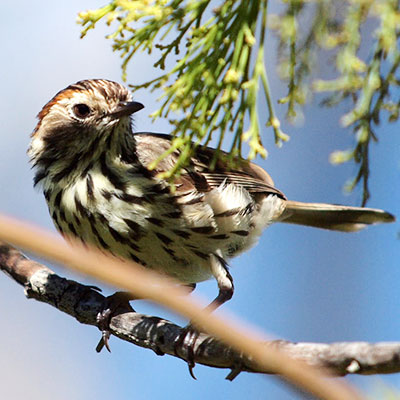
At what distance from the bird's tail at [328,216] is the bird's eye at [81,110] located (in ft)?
4.63

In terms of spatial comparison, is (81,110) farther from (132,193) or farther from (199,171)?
(199,171)

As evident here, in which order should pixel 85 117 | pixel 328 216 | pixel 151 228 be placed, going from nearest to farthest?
pixel 151 228 → pixel 85 117 → pixel 328 216

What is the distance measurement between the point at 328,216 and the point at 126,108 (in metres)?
1.61

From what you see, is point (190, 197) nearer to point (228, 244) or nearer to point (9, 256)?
Result: point (228, 244)

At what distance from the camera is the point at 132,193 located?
10.7ft

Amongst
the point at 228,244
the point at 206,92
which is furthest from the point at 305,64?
the point at 228,244

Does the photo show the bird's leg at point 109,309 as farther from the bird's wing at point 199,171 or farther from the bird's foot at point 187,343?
the bird's wing at point 199,171

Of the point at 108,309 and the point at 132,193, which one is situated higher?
the point at 132,193

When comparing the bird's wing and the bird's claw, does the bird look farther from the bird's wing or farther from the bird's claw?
the bird's claw

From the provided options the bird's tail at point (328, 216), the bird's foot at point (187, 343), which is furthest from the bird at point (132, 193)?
the bird's foot at point (187, 343)

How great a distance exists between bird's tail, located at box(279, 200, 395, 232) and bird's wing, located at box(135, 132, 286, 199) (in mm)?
264

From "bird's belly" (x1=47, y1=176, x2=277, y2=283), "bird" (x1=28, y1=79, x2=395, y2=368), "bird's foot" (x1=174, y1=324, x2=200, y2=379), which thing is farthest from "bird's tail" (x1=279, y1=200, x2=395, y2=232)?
"bird's foot" (x1=174, y1=324, x2=200, y2=379)

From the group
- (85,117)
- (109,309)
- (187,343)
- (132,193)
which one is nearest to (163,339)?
(187,343)

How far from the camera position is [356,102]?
2.25 metres
